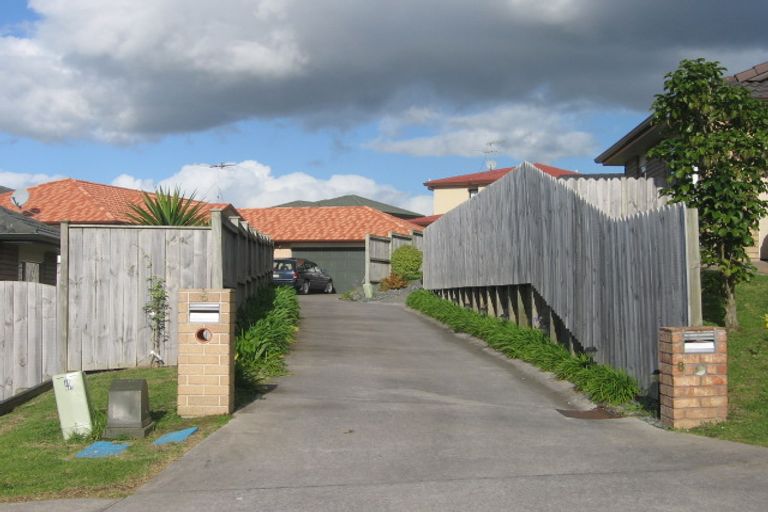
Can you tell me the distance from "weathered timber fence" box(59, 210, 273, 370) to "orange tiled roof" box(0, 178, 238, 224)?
712 inches

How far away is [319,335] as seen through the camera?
15742 mm

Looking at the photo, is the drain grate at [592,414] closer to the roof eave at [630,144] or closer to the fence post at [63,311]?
the fence post at [63,311]

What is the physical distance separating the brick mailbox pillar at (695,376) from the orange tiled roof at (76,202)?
2365 centimetres

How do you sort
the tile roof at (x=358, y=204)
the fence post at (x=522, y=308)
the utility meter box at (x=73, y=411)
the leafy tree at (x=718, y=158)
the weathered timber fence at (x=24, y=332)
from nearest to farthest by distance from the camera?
1. the utility meter box at (x=73, y=411)
2. the leafy tree at (x=718, y=158)
3. the weathered timber fence at (x=24, y=332)
4. the fence post at (x=522, y=308)
5. the tile roof at (x=358, y=204)

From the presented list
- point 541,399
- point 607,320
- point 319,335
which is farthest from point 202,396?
point 319,335

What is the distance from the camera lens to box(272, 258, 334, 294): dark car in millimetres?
32812

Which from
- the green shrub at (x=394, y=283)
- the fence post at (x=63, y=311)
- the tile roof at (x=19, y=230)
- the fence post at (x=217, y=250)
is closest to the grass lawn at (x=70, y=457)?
the fence post at (x=63, y=311)

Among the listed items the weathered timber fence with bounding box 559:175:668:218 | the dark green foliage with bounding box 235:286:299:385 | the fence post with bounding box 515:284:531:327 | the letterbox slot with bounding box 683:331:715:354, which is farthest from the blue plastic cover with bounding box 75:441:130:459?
the weathered timber fence with bounding box 559:175:668:218

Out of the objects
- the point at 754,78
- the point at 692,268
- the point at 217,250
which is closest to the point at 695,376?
the point at 692,268

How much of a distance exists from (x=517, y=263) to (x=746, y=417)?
7516 mm

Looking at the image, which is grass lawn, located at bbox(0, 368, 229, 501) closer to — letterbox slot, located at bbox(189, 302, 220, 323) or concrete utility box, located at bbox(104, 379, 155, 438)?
concrete utility box, located at bbox(104, 379, 155, 438)

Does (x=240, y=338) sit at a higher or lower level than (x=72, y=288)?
lower

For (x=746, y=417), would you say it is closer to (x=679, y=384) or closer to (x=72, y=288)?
(x=679, y=384)

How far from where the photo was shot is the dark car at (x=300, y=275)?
3281 cm
